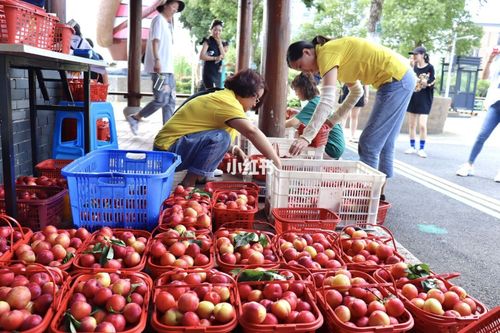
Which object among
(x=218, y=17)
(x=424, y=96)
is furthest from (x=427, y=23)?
(x=218, y=17)

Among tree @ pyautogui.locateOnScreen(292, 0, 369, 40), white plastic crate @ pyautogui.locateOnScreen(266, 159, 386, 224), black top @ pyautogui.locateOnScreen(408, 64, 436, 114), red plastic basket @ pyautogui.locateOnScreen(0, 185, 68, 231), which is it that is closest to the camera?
red plastic basket @ pyautogui.locateOnScreen(0, 185, 68, 231)

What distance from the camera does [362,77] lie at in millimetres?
3580

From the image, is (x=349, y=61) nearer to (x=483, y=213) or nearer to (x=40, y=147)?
(x=483, y=213)

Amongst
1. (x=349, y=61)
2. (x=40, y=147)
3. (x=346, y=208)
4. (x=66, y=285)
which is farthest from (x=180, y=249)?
(x=40, y=147)

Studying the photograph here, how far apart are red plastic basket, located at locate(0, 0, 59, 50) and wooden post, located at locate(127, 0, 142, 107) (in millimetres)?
5824

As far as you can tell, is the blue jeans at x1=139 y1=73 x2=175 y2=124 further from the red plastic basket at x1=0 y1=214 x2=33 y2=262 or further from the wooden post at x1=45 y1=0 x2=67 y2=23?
the red plastic basket at x1=0 y1=214 x2=33 y2=262

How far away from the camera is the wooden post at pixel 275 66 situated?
193 inches

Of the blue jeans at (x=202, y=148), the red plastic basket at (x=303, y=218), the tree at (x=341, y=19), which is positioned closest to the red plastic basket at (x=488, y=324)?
the red plastic basket at (x=303, y=218)

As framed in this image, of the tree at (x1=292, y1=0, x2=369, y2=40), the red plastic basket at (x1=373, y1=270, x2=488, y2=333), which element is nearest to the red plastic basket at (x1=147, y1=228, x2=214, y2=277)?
the red plastic basket at (x1=373, y1=270, x2=488, y2=333)

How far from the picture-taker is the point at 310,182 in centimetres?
302

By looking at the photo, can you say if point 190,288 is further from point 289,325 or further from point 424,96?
point 424,96

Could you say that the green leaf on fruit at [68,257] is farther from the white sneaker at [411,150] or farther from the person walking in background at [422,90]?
the white sneaker at [411,150]

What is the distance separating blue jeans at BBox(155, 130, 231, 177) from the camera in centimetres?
351

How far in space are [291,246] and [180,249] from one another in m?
0.61
